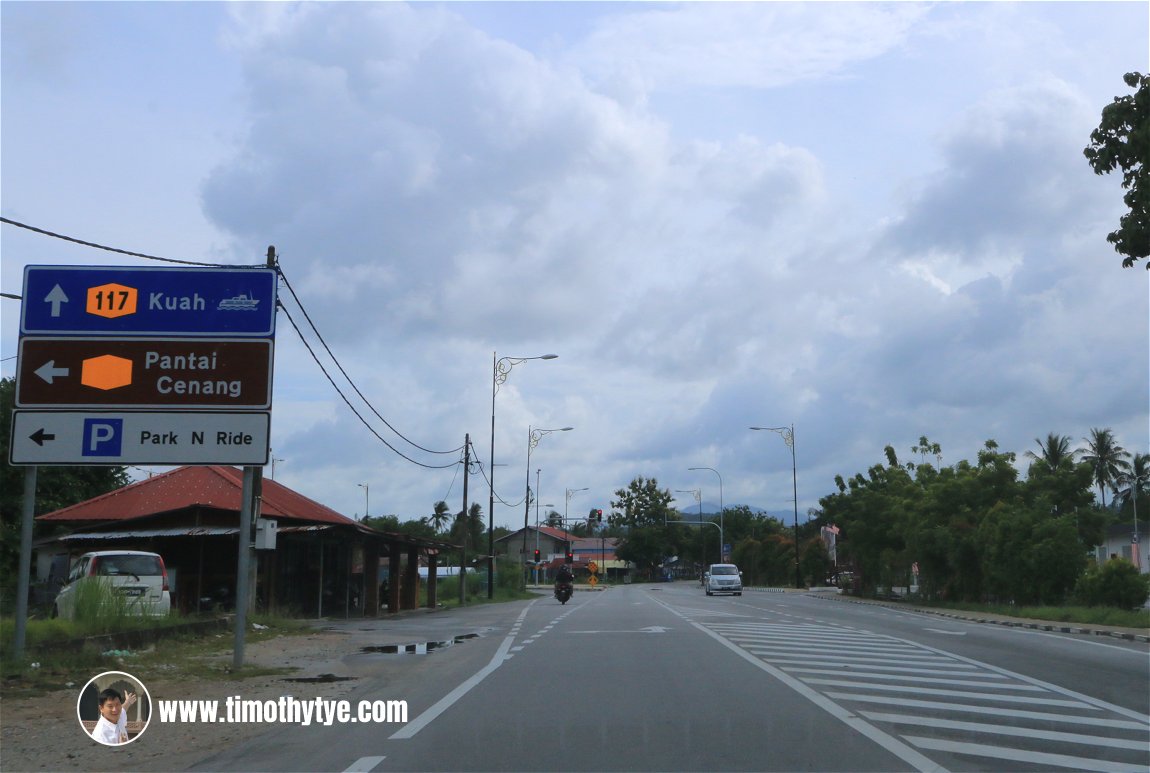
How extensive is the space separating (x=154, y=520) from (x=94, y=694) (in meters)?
20.5

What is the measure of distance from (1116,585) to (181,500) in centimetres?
2718

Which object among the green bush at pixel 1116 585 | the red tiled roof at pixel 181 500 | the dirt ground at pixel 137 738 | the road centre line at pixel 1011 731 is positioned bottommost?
the dirt ground at pixel 137 738

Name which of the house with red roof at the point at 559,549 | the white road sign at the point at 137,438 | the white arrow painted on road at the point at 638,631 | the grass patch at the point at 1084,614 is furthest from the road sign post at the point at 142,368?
the house with red roof at the point at 559,549

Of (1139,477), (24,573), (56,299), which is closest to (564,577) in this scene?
(56,299)

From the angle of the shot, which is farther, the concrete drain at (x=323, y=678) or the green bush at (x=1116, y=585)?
the green bush at (x=1116, y=585)

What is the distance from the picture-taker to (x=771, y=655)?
16219 millimetres

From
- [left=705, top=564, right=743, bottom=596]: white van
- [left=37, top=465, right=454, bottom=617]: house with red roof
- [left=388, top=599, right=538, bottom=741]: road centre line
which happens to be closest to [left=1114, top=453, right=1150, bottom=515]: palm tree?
[left=705, top=564, right=743, bottom=596]: white van

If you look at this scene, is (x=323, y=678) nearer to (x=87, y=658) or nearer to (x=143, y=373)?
(x=87, y=658)

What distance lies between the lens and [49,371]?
14508 millimetres

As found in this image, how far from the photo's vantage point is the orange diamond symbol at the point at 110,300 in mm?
14672

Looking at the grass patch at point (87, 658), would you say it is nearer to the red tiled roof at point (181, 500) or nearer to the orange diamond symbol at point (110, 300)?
the orange diamond symbol at point (110, 300)

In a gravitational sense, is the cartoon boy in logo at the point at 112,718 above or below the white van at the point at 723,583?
above

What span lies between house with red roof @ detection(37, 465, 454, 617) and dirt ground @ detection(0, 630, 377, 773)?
14.1 m

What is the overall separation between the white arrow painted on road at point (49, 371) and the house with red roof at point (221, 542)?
1227cm
